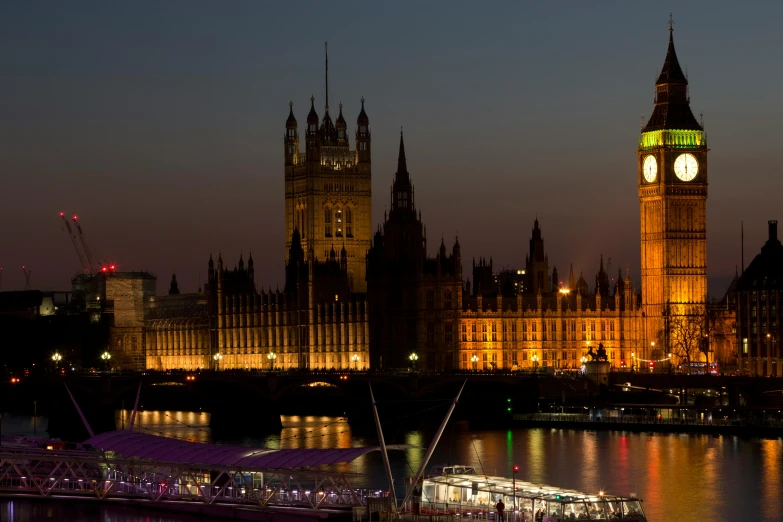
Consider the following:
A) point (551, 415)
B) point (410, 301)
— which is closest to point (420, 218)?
point (410, 301)

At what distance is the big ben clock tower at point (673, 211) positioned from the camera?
146 meters

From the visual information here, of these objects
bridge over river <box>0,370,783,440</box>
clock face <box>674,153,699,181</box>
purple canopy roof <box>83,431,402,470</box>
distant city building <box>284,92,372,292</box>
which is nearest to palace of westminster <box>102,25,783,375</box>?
clock face <box>674,153,699,181</box>

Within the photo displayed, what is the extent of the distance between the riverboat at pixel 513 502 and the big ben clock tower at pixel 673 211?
72.8m

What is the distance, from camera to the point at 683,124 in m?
147

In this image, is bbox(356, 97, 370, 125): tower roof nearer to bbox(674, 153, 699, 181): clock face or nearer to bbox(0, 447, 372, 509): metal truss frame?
bbox(674, 153, 699, 181): clock face

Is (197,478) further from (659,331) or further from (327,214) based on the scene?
(327,214)

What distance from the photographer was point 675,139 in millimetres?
146625

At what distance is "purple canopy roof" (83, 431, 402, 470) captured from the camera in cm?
7406

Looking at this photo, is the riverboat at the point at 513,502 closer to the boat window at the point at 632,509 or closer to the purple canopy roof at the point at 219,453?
the boat window at the point at 632,509

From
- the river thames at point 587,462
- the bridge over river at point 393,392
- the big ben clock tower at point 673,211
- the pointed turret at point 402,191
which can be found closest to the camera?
the river thames at point 587,462

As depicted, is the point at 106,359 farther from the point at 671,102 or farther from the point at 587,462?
the point at 587,462

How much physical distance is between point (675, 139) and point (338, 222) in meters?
51.7

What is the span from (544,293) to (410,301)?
11369 mm

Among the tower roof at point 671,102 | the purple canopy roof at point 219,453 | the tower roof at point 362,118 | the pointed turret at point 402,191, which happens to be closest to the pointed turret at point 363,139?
the tower roof at point 362,118
